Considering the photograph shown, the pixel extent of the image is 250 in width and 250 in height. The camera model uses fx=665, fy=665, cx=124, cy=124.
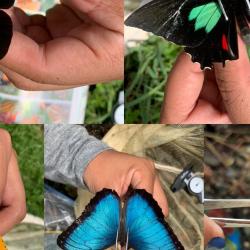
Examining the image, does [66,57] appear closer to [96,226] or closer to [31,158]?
[31,158]

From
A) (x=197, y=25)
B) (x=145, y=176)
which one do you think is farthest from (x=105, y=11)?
(x=145, y=176)

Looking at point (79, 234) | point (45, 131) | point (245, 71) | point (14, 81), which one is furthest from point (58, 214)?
point (245, 71)

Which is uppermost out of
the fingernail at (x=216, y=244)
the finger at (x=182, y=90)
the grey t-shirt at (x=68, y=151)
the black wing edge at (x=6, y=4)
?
the black wing edge at (x=6, y=4)

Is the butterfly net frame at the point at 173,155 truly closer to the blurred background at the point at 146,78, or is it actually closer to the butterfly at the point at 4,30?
the blurred background at the point at 146,78

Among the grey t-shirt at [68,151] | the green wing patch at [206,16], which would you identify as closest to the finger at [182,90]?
the green wing patch at [206,16]

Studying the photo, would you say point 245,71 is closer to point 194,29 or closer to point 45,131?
point 194,29

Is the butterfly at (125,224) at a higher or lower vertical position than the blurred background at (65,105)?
lower
